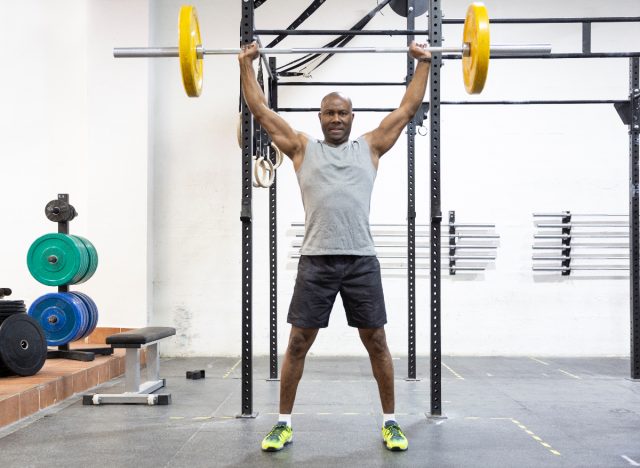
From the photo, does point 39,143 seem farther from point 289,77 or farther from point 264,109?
point 264,109

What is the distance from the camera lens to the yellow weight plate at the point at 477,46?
8.85 ft

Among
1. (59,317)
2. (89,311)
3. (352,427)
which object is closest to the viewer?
(352,427)

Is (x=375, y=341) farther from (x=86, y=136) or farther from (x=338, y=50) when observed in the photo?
(x=86, y=136)

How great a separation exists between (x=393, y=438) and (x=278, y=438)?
→ 47 centimetres

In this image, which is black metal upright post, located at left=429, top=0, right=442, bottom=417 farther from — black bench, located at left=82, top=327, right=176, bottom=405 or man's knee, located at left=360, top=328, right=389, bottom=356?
black bench, located at left=82, top=327, right=176, bottom=405

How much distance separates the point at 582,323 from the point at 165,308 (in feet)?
12.6

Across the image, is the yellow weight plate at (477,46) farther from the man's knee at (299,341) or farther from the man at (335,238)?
the man's knee at (299,341)

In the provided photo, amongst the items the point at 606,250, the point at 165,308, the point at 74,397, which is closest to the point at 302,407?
the point at 74,397

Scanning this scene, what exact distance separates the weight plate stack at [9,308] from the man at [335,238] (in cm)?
203

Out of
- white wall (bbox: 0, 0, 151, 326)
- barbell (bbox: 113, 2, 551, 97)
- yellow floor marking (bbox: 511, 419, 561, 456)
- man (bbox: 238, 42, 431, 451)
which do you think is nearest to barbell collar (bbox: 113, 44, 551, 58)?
barbell (bbox: 113, 2, 551, 97)

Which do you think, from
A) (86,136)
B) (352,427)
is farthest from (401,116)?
(86,136)

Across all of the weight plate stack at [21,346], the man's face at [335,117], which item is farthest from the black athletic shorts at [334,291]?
the weight plate stack at [21,346]

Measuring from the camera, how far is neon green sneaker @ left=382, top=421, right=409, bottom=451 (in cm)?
261

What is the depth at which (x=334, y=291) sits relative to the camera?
272 centimetres
